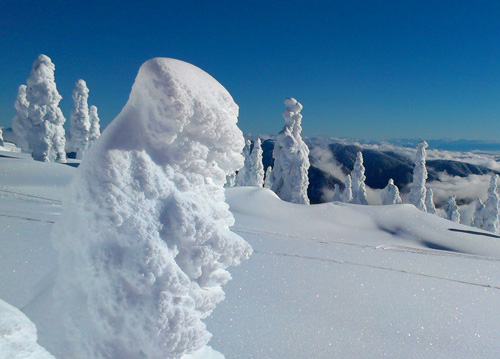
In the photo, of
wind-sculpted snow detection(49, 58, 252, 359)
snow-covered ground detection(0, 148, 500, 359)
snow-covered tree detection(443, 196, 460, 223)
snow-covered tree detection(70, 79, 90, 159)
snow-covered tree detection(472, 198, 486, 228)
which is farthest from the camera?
snow-covered tree detection(443, 196, 460, 223)

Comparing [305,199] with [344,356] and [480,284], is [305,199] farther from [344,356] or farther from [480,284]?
[344,356]

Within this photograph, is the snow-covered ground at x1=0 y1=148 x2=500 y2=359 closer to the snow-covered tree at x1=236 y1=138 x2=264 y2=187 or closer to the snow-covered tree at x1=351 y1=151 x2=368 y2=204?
the snow-covered tree at x1=236 y1=138 x2=264 y2=187

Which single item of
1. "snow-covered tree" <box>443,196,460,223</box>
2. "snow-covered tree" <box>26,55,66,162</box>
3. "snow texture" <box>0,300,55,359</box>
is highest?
"snow-covered tree" <box>26,55,66,162</box>

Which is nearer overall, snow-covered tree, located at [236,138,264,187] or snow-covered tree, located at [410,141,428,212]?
snow-covered tree, located at [410,141,428,212]

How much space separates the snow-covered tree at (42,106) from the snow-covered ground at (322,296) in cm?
1495

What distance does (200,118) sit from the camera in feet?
6.62

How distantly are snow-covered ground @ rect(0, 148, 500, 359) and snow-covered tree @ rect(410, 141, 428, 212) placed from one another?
963 inches

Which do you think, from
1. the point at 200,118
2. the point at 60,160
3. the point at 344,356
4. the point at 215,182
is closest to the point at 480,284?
the point at 344,356

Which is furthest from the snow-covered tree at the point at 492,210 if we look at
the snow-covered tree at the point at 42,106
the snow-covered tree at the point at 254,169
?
the snow-covered tree at the point at 42,106

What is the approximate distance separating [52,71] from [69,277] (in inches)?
921

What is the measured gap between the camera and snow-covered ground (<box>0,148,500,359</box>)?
3.06 metres

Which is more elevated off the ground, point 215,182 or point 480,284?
point 215,182

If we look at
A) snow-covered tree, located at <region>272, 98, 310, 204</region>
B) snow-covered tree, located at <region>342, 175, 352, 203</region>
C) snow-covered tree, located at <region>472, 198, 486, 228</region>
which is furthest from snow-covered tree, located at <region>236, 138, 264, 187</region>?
snow-covered tree, located at <region>472, 198, 486, 228</region>

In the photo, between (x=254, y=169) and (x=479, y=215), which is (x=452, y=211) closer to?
(x=479, y=215)
